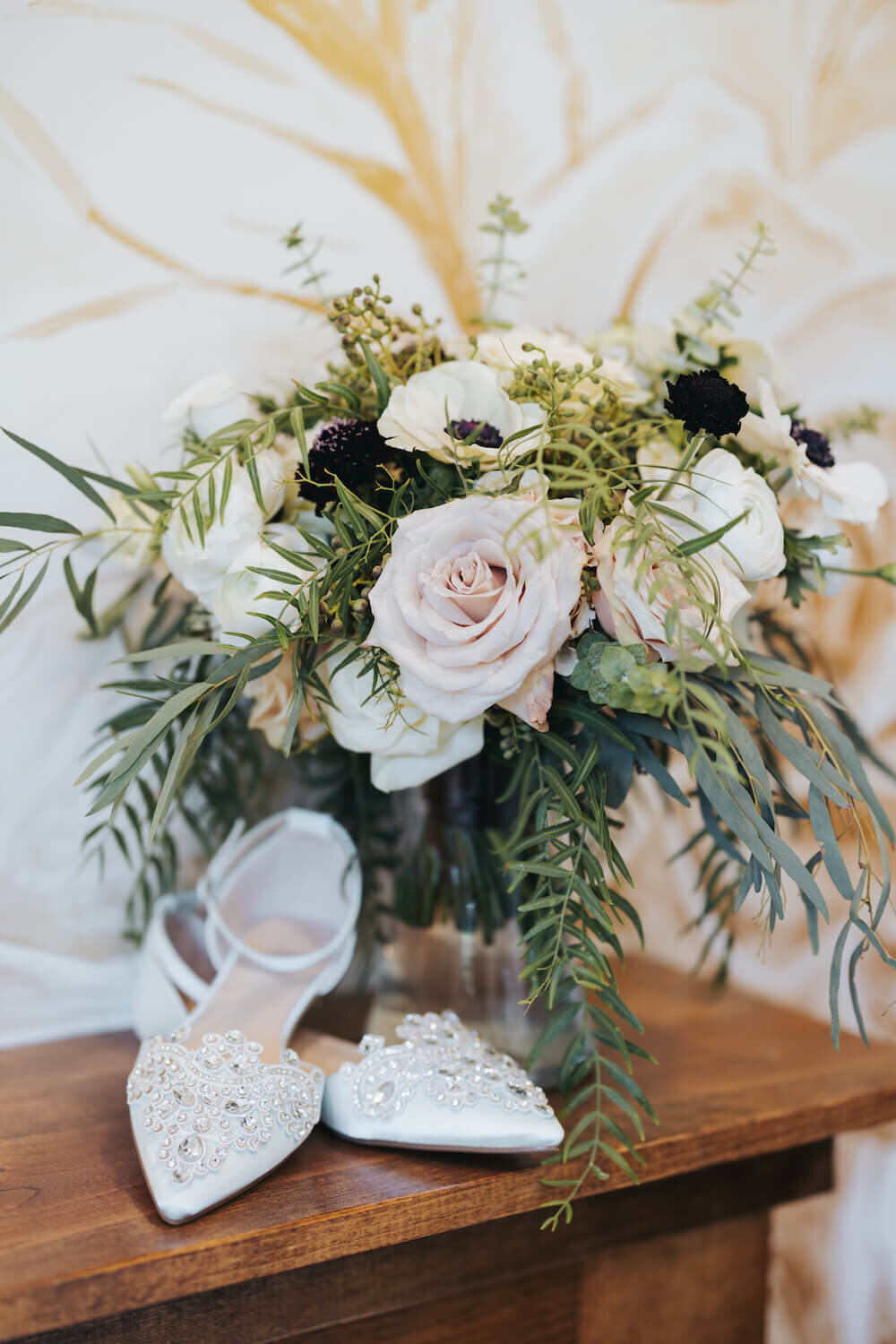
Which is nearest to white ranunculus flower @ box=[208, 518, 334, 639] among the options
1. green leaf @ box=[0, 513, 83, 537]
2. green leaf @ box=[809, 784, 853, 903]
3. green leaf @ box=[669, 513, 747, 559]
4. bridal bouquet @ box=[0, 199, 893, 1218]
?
bridal bouquet @ box=[0, 199, 893, 1218]

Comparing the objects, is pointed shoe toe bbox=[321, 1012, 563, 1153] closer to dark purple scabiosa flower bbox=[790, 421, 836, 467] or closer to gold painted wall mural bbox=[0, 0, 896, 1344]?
gold painted wall mural bbox=[0, 0, 896, 1344]

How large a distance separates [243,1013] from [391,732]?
9.1 inches

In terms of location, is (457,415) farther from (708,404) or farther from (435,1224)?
(435,1224)

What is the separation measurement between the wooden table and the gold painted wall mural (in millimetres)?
183

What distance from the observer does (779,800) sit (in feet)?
2.25

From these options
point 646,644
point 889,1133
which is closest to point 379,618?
point 646,644

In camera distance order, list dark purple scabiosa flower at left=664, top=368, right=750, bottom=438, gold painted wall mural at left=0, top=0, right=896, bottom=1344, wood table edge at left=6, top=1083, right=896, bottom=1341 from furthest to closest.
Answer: gold painted wall mural at left=0, top=0, right=896, bottom=1344
dark purple scabiosa flower at left=664, top=368, right=750, bottom=438
wood table edge at left=6, top=1083, right=896, bottom=1341

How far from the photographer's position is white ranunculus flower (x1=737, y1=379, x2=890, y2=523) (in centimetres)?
62

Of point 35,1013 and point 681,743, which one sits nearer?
point 681,743

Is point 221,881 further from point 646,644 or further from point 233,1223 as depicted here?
point 646,644

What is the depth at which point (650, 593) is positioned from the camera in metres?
0.47

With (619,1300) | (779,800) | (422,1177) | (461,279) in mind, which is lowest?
(619,1300)

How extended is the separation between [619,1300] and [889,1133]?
1.32 ft

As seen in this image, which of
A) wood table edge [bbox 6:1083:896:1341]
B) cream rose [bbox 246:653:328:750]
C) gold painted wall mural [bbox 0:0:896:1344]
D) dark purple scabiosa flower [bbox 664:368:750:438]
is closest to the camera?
wood table edge [bbox 6:1083:896:1341]
